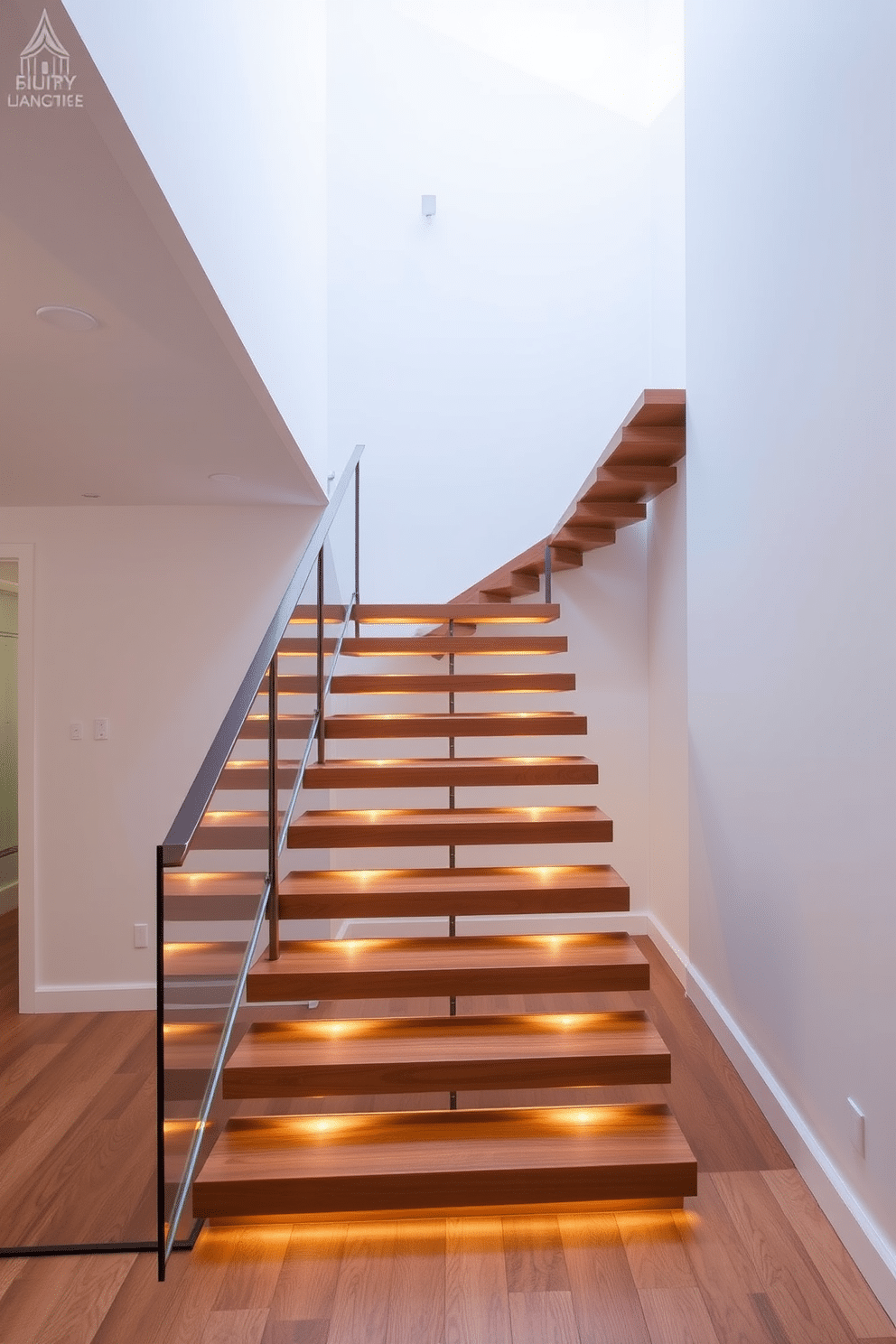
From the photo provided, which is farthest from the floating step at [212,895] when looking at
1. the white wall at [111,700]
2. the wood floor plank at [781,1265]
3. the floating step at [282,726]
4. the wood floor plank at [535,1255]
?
the white wall at [111,700]

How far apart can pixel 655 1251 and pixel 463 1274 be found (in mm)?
508

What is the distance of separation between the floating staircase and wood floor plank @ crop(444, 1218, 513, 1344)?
0.07 meters

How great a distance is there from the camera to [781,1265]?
2.15m

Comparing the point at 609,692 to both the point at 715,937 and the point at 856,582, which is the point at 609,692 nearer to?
the point at 715,937

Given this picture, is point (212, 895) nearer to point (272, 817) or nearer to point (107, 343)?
point (272, 817)

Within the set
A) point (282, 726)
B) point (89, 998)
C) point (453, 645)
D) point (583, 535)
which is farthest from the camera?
point (583, 535)

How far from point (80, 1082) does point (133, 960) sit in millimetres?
939

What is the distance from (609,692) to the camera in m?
5.09

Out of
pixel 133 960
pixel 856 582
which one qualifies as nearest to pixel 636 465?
pixel 856 582

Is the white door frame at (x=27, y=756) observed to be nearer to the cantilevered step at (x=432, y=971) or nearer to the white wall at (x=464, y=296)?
the white wall at (x=464, y=296)

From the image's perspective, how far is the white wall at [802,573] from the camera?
209 centimetres

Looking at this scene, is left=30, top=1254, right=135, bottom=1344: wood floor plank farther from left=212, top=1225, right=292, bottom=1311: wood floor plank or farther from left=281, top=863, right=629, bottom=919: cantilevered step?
left=281, top=863, right=629, bottom=919: cantilevered step

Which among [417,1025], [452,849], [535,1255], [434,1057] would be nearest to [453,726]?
[452,849]

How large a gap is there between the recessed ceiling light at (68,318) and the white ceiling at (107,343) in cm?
2
